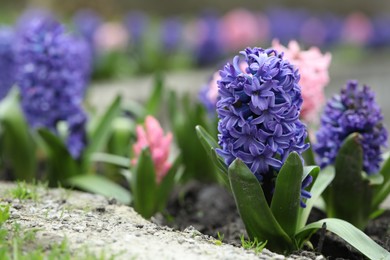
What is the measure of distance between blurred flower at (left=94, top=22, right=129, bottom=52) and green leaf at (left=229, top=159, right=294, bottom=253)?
5.73 metres

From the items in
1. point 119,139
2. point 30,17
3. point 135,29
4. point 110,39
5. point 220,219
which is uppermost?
point 135,29

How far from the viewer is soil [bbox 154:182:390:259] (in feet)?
10.3

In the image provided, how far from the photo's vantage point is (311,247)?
3.04 m

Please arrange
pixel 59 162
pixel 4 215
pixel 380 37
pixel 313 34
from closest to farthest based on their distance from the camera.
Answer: pixel 4 215, pixel 59 162, pixel 313 34, pixel 380 37

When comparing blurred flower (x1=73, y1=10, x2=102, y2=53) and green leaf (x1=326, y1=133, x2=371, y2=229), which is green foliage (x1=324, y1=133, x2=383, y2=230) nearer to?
green leaf (x1=326, y1=133, x2=371, y2=229)

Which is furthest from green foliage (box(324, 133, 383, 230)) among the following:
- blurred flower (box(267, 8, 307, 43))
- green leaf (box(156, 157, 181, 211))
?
blurred flower (box(267, 8, 307, 43))

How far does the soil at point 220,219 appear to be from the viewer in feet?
10.3

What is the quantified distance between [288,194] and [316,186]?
1.39 feet

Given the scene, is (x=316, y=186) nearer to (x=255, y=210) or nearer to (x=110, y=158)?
(x=255, y=210)

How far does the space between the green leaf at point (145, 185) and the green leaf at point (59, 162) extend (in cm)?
64

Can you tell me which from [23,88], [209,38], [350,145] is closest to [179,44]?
[209,38]

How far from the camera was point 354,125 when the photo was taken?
3385mm

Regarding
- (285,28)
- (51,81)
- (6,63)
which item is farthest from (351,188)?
(285,28)

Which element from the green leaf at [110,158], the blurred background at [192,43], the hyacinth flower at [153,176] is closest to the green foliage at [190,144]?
the green leaf at [110,158]
